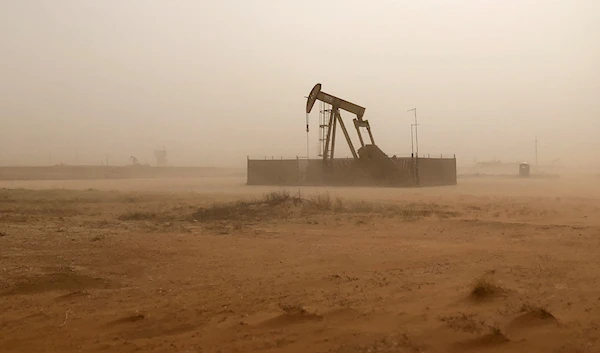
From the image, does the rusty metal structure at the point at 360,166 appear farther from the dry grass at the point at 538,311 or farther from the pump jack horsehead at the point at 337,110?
the dry grass at the point at 538,311

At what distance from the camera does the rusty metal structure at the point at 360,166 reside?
35812 millimetres

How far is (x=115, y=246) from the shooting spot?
32.9ft

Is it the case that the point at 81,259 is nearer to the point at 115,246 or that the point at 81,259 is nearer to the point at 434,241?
the point at 115,246

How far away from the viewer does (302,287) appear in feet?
22.9

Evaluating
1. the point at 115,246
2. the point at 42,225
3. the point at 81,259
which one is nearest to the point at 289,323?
the point at 81,259

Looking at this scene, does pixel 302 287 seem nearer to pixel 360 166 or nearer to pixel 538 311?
pixel 538 311

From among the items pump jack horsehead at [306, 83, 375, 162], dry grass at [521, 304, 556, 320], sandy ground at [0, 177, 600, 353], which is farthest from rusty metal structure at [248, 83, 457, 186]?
dry grass at [521, 304, 556, 320]

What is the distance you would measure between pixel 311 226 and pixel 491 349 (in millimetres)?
9171

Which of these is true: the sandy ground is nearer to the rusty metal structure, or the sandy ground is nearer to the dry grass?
the dry grass

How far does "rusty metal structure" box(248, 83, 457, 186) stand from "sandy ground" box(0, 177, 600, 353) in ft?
72.5

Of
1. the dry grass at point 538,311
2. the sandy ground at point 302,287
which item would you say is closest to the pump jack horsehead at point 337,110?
the sandy ground at point 302,287

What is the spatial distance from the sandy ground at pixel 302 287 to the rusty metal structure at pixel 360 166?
22.1 meters

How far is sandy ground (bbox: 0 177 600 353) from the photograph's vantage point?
491cm

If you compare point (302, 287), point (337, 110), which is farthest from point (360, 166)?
point (302, 287)
